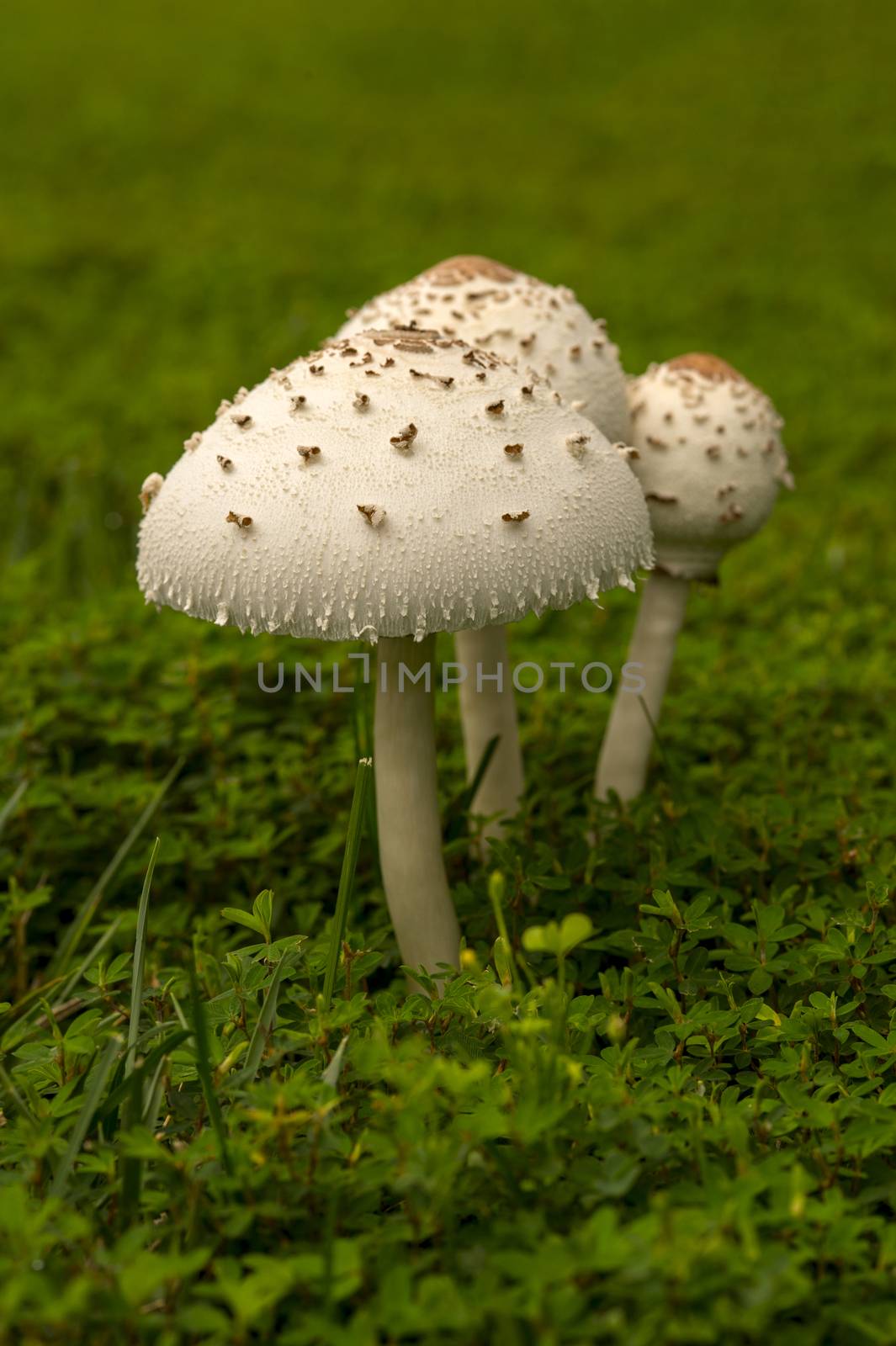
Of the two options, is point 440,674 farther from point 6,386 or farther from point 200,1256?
point 6,386

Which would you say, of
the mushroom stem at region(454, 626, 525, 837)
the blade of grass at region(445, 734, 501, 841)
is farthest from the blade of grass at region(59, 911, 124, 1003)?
the mushroom stem at region(454, 626, 525, 837)

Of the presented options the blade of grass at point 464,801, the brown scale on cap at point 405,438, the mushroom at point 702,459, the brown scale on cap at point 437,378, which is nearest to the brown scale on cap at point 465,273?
the mushroom at point 702,459

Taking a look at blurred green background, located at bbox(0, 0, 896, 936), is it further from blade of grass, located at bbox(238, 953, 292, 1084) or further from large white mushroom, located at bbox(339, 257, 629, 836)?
large white mushroom, located at bbox(339, 257, 629, 836)

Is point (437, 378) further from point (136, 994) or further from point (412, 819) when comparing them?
point (136, 994)

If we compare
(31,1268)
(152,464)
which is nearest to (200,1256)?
(31,1268)

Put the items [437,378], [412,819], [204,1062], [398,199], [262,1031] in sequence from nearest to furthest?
[204,1062] → [262,1031] → [437,378] → [412,819] → [398,199]

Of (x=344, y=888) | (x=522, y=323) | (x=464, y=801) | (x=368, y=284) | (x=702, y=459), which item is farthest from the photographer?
(x=368, y=284)

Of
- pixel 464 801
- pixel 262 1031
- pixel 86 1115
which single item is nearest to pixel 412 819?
pixel 464 801
